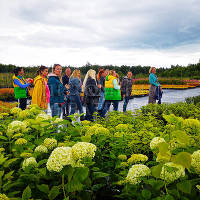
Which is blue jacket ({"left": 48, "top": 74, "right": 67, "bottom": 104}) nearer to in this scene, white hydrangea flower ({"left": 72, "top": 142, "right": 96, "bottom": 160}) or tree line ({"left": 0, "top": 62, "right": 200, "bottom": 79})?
white hydrangea flower ({"left": 72, "top": 142, "right": 96, "bottom": 160})

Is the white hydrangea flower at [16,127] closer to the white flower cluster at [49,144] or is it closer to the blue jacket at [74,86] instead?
the white flower cluster at [49,144]

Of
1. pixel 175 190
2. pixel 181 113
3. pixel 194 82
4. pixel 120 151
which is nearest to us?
pixel 175 190

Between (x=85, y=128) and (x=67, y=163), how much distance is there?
3.14 ft

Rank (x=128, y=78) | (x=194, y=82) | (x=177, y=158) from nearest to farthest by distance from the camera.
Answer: (x=177, y=158), (x=128, y=78), (x=194, y=82)

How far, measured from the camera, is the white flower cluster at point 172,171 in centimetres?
111

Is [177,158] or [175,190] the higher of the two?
[177,158]

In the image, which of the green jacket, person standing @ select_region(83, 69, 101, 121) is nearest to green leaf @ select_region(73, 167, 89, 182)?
person standing @ select_region(83, 69, 101, 121)

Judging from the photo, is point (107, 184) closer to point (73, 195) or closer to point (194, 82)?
point (73, 195)

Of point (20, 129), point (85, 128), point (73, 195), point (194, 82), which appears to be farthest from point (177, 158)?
point (194, 82)

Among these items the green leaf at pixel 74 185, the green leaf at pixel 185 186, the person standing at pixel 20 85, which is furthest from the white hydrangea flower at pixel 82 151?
the person standing at pixel 20 85

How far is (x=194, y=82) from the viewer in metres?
27.5

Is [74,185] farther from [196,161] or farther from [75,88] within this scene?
[75,88]

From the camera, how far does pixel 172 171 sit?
114 centimetres

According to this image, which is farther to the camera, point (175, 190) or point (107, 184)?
point (107, 184)
